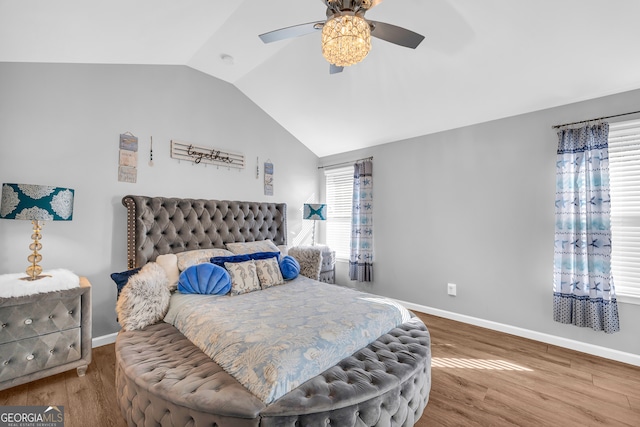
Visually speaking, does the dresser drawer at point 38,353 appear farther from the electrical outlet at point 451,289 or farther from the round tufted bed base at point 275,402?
the electrical outlet at point 451,289

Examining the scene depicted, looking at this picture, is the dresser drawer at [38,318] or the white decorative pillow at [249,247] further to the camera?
the white decorative pillow at [249,247]

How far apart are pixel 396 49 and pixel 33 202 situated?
10.7ft

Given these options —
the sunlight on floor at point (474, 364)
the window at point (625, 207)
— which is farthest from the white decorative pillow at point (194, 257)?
the window at point (625, 207)

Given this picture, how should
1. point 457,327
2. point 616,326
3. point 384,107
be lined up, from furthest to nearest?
point 384,107, point 457,327, point 616,326

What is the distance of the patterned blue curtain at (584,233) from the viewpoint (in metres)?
2.49

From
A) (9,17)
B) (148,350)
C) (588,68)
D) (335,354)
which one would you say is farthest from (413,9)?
(148,350)

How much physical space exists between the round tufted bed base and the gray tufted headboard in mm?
1228

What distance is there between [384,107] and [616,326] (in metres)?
3.14

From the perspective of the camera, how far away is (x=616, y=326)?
8.00 feet

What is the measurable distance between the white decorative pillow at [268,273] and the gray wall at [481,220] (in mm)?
1906

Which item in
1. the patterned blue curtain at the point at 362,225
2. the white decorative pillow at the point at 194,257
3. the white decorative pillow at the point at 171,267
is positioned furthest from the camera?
the patterned blue curtain at the point at 362,225

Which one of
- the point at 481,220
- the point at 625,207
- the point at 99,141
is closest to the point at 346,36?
the point at 99,141

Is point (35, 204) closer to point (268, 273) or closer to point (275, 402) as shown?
point (268, 273)

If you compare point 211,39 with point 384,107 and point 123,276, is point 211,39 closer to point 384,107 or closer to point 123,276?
point 384,107
